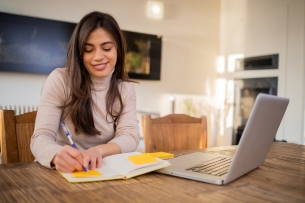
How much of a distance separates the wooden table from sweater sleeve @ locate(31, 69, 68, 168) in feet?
0.18

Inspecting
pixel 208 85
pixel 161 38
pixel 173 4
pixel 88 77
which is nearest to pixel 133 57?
pixel 161 38

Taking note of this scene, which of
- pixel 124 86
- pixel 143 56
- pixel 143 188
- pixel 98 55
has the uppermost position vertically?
pixel 143 56

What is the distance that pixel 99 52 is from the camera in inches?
48.2

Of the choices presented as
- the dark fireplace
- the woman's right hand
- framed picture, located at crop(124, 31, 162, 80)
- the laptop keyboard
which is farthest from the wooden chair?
the dark fireplace

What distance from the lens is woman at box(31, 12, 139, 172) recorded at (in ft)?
3.72

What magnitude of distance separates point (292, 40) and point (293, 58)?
240mm

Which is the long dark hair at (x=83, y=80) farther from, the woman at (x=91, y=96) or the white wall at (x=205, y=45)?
the white wall at (x=205, y=45)

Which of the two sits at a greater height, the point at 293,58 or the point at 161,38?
the point at 161,38

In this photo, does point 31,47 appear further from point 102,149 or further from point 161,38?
point 102,149

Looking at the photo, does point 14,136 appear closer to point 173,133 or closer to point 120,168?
point 120,168

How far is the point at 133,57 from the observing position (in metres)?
3.99

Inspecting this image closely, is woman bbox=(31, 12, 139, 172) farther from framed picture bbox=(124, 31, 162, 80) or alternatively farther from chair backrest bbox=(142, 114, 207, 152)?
framed picture bbox=(124, 31, 162, 80)

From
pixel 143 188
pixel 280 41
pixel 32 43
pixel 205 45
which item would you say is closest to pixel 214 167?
pixel 143 188

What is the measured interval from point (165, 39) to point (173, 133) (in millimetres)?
3043
